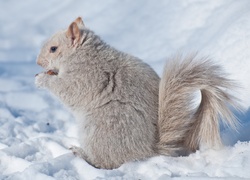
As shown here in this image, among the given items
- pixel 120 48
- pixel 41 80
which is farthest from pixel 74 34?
pixel 120 48

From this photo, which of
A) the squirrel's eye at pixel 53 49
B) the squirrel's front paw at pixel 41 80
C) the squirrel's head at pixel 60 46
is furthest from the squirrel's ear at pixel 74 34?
the squirrel's front paw at pixel 41 80

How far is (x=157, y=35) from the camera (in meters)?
5.44

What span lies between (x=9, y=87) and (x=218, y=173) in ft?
9.68

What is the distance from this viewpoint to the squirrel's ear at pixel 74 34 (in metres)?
2.94

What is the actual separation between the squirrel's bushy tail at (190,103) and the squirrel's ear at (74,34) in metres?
0.58

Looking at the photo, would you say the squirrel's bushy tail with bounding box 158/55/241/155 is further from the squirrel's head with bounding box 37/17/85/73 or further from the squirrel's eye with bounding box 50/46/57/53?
the squirrel's eye with bounding box 50/46/57/53

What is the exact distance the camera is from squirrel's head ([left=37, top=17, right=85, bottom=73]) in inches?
116

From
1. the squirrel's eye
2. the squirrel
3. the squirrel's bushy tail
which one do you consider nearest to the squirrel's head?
the squirrel's eye

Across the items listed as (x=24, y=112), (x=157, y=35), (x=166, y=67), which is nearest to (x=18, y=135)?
(x=24, y=112)

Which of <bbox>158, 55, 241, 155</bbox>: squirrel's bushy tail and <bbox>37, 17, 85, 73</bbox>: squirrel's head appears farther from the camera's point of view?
<bbox>37, 17, 85, 73</bbox>: squirrel's head

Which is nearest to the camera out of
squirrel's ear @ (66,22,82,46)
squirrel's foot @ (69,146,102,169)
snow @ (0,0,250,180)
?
snow @ (0,0,250,180)

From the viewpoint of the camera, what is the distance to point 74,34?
2949 mm

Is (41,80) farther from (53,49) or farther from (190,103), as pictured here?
(190,103)

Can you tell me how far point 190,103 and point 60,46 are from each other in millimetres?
864
